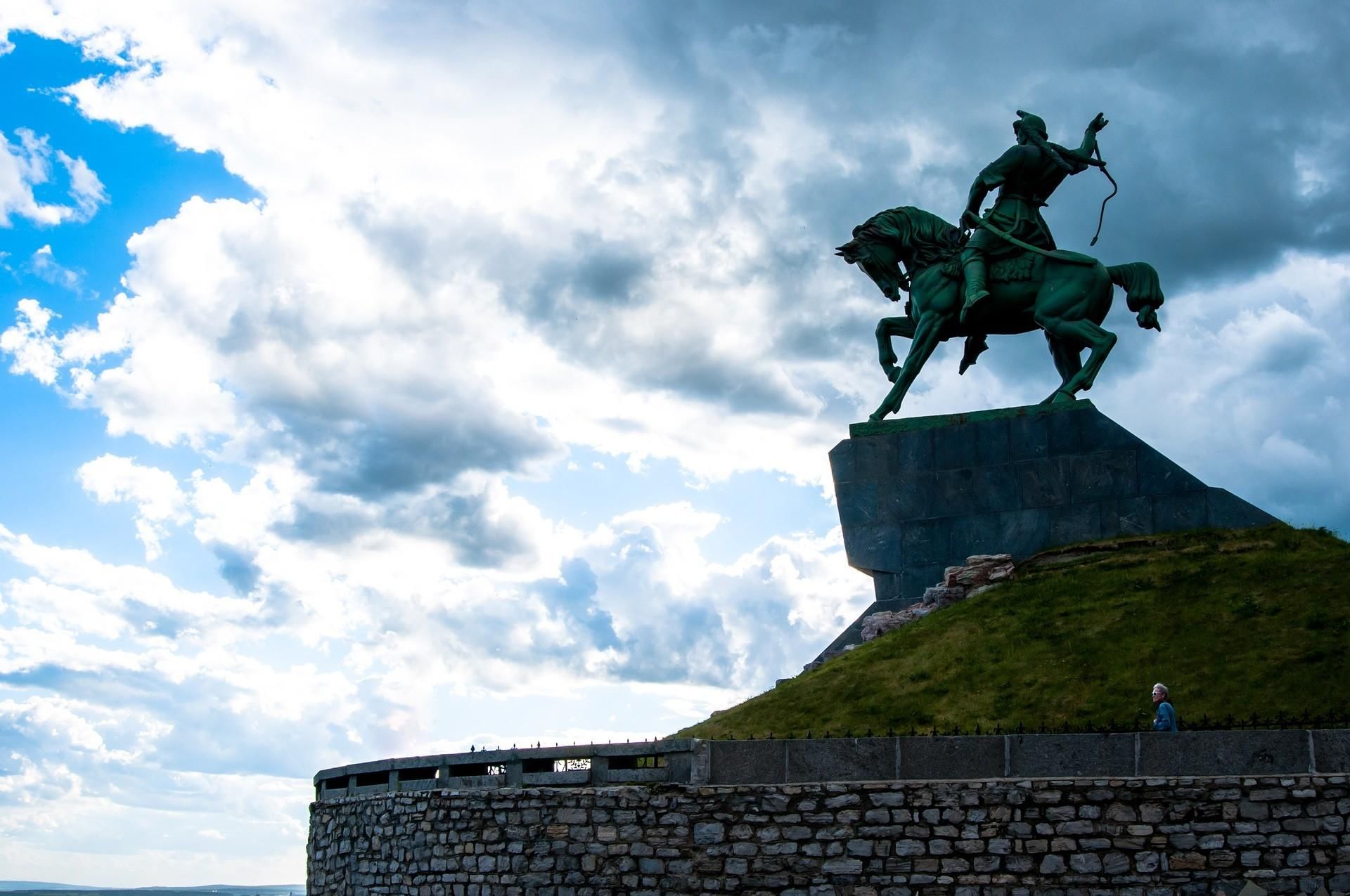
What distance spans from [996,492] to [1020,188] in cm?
600

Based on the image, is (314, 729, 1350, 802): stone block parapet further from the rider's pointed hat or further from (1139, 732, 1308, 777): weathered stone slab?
the rider's pointed hat

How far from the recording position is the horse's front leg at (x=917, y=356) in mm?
27188

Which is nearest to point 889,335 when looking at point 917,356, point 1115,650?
point 917,356

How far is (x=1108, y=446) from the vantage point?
82.4ft

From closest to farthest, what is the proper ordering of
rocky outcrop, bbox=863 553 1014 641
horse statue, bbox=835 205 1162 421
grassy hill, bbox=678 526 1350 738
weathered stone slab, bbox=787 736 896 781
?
1. weathered stone slab, bbox=787 736 896 781
2. grassy hill, bbox=678 526 1350 738
3. rocky outcrop, bbox=863 553 1014 641
4. horse statue, bbox=835 205 1162 421

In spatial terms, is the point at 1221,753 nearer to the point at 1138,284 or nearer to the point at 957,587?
the point at 957,587

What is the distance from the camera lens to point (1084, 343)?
26000 millimetres

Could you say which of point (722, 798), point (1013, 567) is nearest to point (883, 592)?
point (1013, 567)

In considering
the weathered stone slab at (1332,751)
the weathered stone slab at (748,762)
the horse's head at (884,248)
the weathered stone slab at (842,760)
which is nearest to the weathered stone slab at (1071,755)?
the weathered stone slab at (842,760)

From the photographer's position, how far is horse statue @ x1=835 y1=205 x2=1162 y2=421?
26172mm

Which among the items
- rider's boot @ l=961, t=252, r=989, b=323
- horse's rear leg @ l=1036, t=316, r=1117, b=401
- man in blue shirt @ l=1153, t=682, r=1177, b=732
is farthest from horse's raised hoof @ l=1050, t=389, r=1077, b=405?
man in blue shirt @ l=1153, t=682, r=1177, b=732

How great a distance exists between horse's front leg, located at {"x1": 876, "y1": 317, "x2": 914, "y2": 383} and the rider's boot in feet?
5.27

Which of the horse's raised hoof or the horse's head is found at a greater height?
the horse's head

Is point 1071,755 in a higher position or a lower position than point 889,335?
lower
